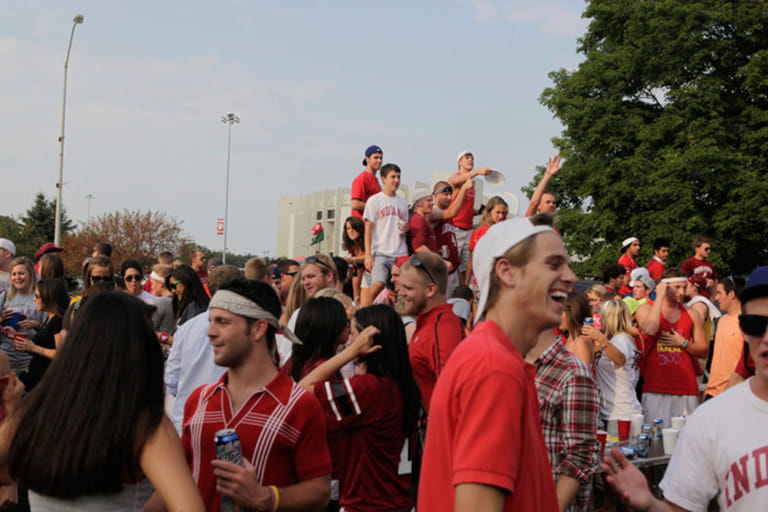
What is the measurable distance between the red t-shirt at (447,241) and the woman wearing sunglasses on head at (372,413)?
279 inches

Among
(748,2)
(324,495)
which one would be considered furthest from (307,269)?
(748,2)

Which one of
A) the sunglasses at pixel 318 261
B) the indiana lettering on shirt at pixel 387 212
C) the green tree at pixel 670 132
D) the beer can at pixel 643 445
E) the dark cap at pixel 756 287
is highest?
the green tree at pixel 670 132

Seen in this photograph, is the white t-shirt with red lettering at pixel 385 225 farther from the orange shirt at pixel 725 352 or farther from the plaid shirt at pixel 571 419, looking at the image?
the plaid shirt at pixel 571 419

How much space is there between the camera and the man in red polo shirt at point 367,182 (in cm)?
1159

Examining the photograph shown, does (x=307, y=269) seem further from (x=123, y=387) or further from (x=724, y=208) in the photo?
(x=724, y=208)

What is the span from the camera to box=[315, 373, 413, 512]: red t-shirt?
418 centimetres

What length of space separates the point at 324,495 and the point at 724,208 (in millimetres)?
27260

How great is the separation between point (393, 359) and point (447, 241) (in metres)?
7.32

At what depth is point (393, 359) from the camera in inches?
175

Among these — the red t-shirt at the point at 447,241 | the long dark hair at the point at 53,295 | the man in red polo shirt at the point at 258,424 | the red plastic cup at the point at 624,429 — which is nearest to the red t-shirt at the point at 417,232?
the red t-shirt at the point at 447,241

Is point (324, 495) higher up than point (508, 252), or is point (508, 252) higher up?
point (508, 252)

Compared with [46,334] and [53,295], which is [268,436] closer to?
[46,334]

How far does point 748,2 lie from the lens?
2803 cm

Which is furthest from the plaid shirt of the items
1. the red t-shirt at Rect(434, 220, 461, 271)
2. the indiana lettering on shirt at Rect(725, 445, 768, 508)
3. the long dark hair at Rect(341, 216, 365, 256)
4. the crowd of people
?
the red t-shirt at Rect(434, 220, 461, 271)
